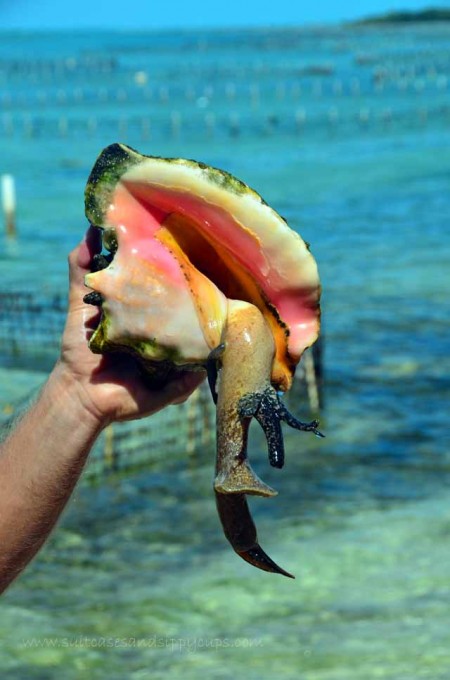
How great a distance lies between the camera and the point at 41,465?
2.41 metres

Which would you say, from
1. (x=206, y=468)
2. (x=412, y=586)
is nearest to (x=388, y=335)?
(x=206, y=468)

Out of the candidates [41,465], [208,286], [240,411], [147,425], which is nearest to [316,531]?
[147,425]

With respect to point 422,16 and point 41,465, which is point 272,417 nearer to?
point 41,465

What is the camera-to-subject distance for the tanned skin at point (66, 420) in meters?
2.29

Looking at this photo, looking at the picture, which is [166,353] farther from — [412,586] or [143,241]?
[412,586]

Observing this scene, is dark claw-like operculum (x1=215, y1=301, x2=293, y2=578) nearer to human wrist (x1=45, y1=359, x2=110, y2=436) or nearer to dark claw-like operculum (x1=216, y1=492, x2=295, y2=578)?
dark claw-like operculum (x1=216, y1=492, x2=295, y2=578)

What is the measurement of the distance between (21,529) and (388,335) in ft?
43.6

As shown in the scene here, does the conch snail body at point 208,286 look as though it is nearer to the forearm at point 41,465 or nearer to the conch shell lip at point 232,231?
the conch shell lip at point 232,231

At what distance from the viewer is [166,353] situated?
2107 mm

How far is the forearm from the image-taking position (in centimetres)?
236

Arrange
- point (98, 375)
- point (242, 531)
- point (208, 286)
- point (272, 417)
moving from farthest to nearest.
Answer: point (98, 375)
point (208, 286)
point (242, 531)
point (272, 417)

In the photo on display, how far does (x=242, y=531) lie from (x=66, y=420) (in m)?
0.46

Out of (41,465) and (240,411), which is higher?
(240,411)

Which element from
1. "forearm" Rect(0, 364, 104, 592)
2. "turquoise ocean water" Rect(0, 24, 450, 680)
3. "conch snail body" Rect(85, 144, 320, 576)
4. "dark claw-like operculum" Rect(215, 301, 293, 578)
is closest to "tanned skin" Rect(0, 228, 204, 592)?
"forearm" Rect(0, 364, 104, 592)
